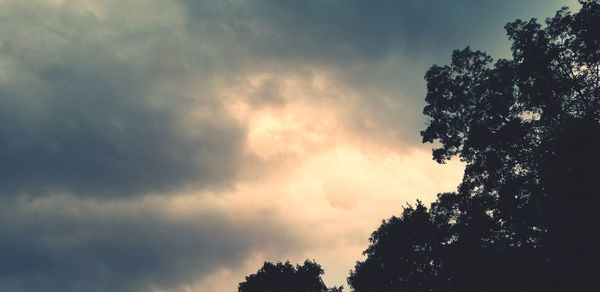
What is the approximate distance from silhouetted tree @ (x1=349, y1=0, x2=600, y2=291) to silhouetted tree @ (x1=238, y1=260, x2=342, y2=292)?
40.9 m

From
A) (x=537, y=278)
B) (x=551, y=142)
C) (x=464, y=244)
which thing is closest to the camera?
(x=551, y=142)

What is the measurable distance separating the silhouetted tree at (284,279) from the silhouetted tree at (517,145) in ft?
134

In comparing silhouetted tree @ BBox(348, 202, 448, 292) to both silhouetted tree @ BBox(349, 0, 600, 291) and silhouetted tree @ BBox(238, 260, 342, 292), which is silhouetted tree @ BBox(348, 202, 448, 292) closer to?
silhouetted tree @ BBox(238, 260, 342, 292)

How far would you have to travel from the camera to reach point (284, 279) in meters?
71.8

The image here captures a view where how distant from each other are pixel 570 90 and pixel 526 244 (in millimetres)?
11363

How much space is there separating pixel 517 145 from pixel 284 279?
53.9m

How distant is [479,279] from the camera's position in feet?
97.2

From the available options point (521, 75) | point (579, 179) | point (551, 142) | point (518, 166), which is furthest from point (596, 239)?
point (521, 75)

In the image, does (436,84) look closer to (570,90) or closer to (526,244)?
(570,90)

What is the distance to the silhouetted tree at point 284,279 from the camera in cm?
7100

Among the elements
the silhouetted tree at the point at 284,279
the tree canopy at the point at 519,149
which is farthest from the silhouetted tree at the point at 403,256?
the tree canopy at the point at 519,149

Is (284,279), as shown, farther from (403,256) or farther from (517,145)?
(517,145)

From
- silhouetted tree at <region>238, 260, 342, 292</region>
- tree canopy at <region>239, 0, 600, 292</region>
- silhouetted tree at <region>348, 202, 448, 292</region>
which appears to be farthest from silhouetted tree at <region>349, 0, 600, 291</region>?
silhouetted tree at <region>238, 260, 342, 292</region>

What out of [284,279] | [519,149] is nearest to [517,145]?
[519,149]
